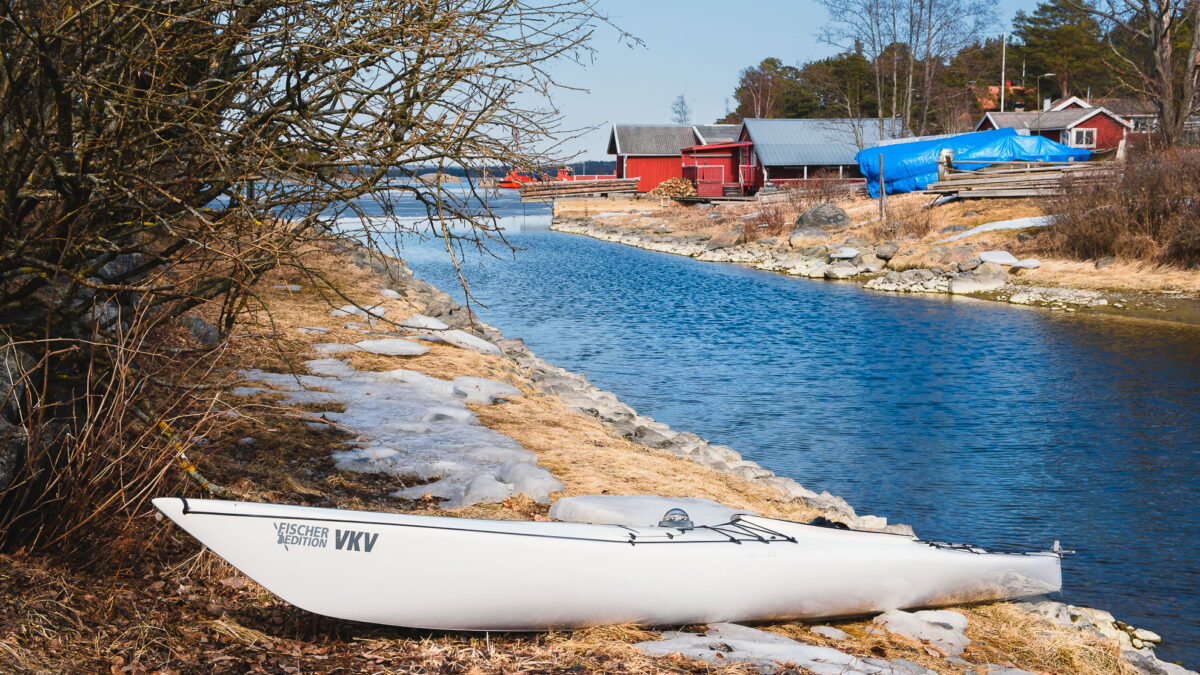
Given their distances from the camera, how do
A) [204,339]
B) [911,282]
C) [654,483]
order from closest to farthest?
[654,483], [204,339], [911,282]

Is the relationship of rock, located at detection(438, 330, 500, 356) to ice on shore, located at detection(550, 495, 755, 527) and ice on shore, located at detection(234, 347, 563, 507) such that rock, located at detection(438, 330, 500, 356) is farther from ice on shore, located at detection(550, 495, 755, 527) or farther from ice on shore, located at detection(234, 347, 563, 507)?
ice on shore, located at detection(550, 495, 755, 527)

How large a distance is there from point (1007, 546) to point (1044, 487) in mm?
1876

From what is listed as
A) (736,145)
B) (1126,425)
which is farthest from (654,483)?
(736,145)

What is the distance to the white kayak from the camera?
4.29 metres

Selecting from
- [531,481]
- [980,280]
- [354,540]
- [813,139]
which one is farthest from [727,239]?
[354,540]

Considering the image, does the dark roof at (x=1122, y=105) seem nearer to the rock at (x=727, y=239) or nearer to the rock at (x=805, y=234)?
the rock at (x=727, y=239)

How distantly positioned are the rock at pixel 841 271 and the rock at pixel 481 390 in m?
19.6

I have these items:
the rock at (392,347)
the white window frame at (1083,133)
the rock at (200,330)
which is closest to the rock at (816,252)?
the rock at (392,347)

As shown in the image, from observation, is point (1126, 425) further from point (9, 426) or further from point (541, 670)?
point (9, 426)

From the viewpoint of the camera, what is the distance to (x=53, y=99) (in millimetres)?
5000

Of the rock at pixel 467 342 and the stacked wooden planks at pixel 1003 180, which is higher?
the stacked wooden planks at pixel 1003 180

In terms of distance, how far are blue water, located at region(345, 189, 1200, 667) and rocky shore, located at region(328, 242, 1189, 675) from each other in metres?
0.66

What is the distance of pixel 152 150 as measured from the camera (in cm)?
488

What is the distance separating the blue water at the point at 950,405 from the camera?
8820 millimetres
